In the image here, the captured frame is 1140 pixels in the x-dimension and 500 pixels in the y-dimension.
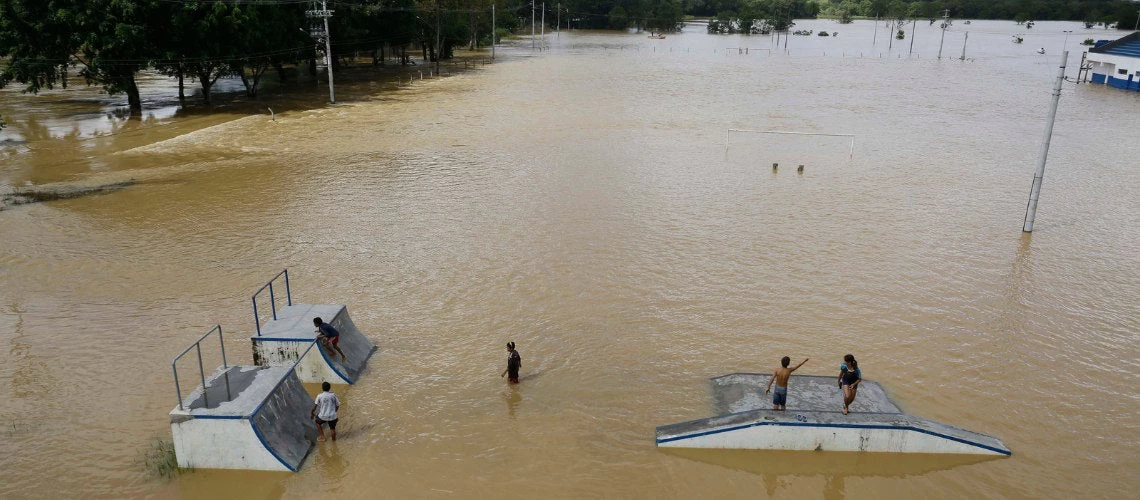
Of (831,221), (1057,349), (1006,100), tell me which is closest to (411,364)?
(1057,349)

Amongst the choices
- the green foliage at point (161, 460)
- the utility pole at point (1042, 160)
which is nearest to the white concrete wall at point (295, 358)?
the green foliage at point (161, 460)

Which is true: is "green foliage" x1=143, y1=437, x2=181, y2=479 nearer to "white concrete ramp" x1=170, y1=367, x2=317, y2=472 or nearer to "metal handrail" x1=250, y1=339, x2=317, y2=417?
"white concrete ramp" x1=170, y1=367, x2=317, y2=472

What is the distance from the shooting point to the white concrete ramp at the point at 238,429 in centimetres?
1050

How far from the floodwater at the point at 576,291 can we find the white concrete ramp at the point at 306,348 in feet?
1.60

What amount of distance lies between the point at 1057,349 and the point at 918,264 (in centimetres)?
508

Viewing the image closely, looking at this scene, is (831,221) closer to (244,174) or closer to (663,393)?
(663,393)

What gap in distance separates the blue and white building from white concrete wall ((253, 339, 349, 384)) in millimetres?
66351

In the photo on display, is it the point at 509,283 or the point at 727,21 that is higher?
the point at 727,21

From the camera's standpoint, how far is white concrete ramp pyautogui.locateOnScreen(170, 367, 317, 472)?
34.4 ft

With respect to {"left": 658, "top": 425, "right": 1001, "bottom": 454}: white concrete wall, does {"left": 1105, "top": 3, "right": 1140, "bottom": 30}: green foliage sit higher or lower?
higher

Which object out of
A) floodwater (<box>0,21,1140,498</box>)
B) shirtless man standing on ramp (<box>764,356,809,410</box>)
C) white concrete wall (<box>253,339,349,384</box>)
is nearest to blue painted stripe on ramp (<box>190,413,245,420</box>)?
floodwater (<box>0,21,1140,498</box>)

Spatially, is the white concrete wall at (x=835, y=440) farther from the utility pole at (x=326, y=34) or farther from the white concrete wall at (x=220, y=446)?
the utility pole at (x=326, y=34)

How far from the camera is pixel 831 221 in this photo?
77.4ft

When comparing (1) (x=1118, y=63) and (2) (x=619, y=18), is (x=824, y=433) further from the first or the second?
(2) (x=619, y=18)
